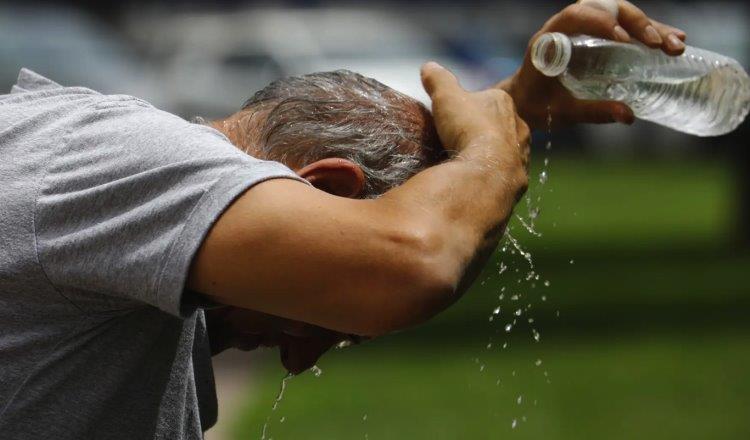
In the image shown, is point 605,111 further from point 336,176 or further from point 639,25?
point 336,176

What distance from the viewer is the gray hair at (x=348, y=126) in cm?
257

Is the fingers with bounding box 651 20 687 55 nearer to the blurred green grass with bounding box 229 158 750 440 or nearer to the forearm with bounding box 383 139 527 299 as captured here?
the forearm with bounding box 383 139 527 299

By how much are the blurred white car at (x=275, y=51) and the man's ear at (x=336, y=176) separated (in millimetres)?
14626

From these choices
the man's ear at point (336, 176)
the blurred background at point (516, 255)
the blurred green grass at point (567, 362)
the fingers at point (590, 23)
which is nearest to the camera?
the man's ear at point (336, 176)

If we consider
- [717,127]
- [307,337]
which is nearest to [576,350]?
[717,127]

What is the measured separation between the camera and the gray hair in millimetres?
2566

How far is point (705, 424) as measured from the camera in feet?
24.0

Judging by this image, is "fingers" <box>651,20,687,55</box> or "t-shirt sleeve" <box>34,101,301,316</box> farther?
"fingers" <box>651,20,687,55</box>

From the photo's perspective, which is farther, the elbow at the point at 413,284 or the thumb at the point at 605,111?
the thumb at the point at 605,111

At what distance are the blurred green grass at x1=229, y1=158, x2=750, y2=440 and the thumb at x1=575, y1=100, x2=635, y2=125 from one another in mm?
2553

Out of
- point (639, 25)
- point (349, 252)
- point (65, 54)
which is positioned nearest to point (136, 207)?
point (349, 252)

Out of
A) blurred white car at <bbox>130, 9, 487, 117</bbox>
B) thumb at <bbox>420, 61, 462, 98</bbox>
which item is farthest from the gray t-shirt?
blurred white car at <bbox>130, 9, 487, 117</bbox>

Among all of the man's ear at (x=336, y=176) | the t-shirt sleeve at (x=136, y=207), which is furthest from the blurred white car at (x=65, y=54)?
the t-shirt sleeve at (x=136, y=207)

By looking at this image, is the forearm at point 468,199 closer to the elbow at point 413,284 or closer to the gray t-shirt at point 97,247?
the elbow at point 413,284
